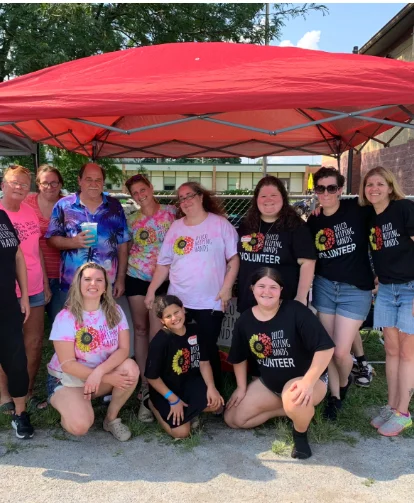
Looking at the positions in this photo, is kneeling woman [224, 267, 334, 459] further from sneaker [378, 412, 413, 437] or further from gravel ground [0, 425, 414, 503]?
sneaker [378, 412, 413, 437]

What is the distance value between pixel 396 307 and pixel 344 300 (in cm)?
36

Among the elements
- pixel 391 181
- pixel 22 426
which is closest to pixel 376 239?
pixel 391 181

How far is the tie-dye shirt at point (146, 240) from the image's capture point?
3889mm

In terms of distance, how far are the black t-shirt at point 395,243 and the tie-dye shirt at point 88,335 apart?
6.36 feet

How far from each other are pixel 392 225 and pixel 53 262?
275 centimetres

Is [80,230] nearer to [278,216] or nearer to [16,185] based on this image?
[16,185]

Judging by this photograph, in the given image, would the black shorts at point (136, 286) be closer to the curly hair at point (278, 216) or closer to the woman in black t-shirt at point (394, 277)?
the curly hair at point (278, 216)

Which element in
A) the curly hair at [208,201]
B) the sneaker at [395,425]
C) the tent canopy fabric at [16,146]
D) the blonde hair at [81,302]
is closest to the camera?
the blonde hair at [81,302]

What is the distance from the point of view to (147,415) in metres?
3.54

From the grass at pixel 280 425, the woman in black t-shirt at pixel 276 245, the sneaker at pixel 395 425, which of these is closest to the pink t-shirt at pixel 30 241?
the grass at pixel 280 425

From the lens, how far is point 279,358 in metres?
3.13

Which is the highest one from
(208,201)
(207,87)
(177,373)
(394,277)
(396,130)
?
(396,130)

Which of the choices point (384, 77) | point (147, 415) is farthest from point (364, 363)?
Result: point (384, 77)

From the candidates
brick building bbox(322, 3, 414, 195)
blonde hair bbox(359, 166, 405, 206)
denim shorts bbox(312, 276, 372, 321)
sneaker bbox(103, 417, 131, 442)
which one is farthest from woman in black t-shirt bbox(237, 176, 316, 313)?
brick building bbox(322, 3, 414, 195)
